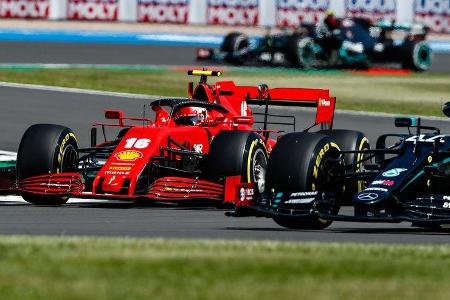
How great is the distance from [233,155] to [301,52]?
24916 millimetres

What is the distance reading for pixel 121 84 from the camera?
33500 millimetres

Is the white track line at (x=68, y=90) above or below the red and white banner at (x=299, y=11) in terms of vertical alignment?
below

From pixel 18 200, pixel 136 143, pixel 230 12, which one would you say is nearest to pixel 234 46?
pixel 230 12

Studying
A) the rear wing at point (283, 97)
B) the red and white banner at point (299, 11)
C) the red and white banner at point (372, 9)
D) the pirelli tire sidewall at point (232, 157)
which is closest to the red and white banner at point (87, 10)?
the red and white banner at point (299, 11)

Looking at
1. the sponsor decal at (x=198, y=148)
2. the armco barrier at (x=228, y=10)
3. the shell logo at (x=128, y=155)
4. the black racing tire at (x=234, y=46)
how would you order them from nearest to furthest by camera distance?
1. the shell logo at (x=128, y=155)
2. the sponsor decal at (x=198, y=148)
3. the black racing tire at (x=234, y=46)
4. the armco barrier at (x=228, y=10)

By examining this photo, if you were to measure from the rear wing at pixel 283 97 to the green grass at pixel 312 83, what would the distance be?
444 inches

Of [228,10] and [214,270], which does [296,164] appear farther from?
[228,10]

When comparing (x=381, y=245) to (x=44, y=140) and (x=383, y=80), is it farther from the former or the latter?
(x=383, y=80)

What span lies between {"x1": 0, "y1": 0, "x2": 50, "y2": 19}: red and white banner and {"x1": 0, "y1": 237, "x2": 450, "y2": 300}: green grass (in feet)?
136

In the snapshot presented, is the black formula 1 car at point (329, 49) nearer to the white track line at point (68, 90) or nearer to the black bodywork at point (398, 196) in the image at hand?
the white track line at point (68, 90)

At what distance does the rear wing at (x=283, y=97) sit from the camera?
18.3 metres

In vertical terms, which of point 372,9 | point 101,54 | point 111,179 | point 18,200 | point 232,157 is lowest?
point 18,200

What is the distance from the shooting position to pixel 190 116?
17.5 m

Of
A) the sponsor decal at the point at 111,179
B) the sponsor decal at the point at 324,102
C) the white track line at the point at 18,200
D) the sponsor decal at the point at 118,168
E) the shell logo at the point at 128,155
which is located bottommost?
the white track line at the point at 18,200
